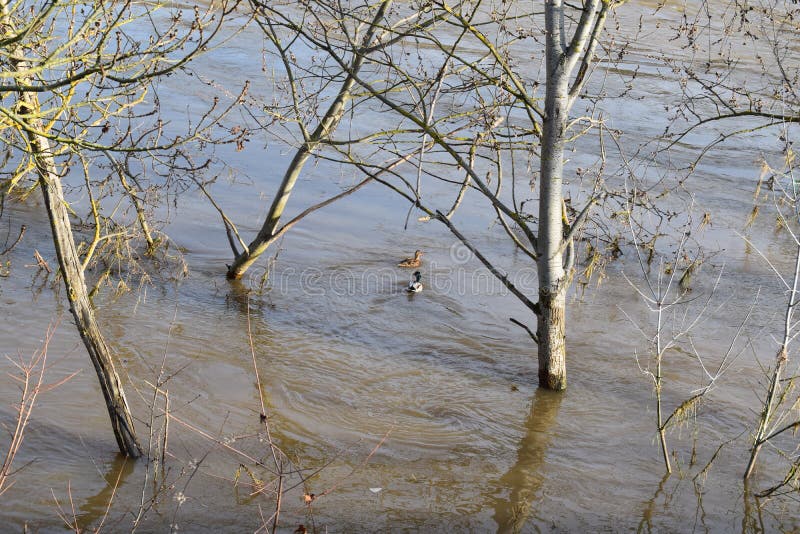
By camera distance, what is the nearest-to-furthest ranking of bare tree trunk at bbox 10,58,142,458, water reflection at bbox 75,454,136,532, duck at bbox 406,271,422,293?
1. bare tree trunk at bbox 10,58,142,458
2. water reflection at bbox 75,454,136,532
3. duck at bbox 406,271,422,293

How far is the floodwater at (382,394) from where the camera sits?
5781 mm

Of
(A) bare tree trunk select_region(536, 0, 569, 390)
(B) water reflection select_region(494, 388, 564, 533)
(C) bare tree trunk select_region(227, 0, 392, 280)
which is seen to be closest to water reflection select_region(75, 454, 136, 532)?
(B) water reflection select_region(494, 388, 564, 533)

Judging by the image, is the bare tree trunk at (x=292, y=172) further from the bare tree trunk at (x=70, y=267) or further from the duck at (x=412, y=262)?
the bare tree trunk at (x=70, y=267)

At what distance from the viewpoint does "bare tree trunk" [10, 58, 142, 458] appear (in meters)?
5.08

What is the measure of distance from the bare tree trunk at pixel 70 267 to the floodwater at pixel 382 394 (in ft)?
1.47

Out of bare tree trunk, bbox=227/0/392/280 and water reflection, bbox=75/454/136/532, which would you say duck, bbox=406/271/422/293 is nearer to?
bare tree trunk, bbox=227/0/392/280

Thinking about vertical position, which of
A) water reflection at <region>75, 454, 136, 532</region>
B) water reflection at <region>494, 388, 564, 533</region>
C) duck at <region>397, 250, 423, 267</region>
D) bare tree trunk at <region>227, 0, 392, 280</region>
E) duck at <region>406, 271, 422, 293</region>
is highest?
bare tree trunk at <region>227, 0, 392, 280</region>

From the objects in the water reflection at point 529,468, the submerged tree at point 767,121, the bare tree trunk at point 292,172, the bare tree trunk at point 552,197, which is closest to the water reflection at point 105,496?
the water reflection at point 529,468

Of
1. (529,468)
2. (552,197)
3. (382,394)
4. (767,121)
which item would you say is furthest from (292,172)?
(767,121)

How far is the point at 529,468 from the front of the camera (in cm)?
646

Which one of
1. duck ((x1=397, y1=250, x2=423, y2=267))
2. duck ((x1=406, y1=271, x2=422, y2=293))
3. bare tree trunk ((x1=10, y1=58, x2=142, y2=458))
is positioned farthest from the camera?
duck ((x1=397, y1=250, x2=423, y2=267))

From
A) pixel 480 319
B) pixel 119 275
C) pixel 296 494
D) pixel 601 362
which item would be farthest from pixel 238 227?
pixel 296 494

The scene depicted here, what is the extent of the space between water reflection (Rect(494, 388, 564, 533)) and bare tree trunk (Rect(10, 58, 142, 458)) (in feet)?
8.51

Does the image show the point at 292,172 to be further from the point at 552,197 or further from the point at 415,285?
the point at 552,197
